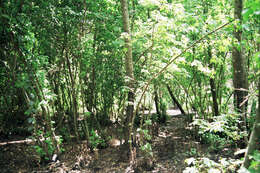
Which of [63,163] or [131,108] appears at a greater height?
[131,108]

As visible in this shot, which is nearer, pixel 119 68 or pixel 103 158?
pixel 103 158

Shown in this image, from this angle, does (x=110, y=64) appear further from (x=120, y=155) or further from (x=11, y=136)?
(x=11, y=136)

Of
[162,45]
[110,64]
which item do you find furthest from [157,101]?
[162,45]

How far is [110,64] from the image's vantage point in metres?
5.24

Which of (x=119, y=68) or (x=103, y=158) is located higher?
(x=119, y=68)

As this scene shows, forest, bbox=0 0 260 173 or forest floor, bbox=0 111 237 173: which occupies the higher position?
forest, bbox=0 0 260 173

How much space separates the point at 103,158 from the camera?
5004mm

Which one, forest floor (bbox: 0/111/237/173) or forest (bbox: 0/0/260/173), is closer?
forest (bbox: 0/0/260/173)

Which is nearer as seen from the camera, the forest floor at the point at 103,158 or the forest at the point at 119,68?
the forest at the point at 119,68

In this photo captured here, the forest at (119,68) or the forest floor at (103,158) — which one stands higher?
the forest at (119,68)

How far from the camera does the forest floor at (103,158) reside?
4.39 metres

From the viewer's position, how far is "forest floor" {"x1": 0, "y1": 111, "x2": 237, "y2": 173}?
439cm

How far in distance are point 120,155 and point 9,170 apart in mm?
2684

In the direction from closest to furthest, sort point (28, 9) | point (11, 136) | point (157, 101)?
point (28, 9) → point (11, 136) → point (157, 101)
